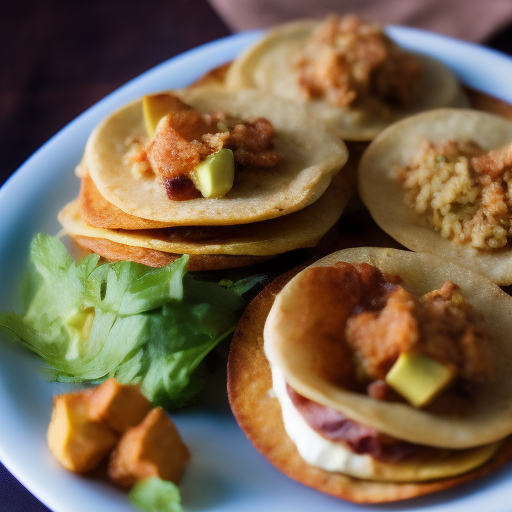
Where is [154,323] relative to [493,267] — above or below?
above

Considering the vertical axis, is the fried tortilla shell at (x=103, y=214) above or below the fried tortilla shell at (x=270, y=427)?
above

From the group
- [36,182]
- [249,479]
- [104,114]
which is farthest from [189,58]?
[249,479]

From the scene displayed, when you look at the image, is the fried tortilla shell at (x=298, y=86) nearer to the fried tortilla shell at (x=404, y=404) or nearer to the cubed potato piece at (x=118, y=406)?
the fried tortilla shell at (x=404, y=404)

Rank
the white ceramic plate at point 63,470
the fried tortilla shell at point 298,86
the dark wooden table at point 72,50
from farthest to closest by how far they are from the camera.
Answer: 1. the dark wooden table at point 72,50
2. the fried tortilla shell at point 298,86
3. the white ceramic plate at point 63,470

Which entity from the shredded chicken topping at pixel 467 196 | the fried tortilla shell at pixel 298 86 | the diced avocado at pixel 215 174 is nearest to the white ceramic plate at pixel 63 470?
the diced avocado at pixel 215 174

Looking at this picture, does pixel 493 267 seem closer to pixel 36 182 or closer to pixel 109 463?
pixel 109 463
